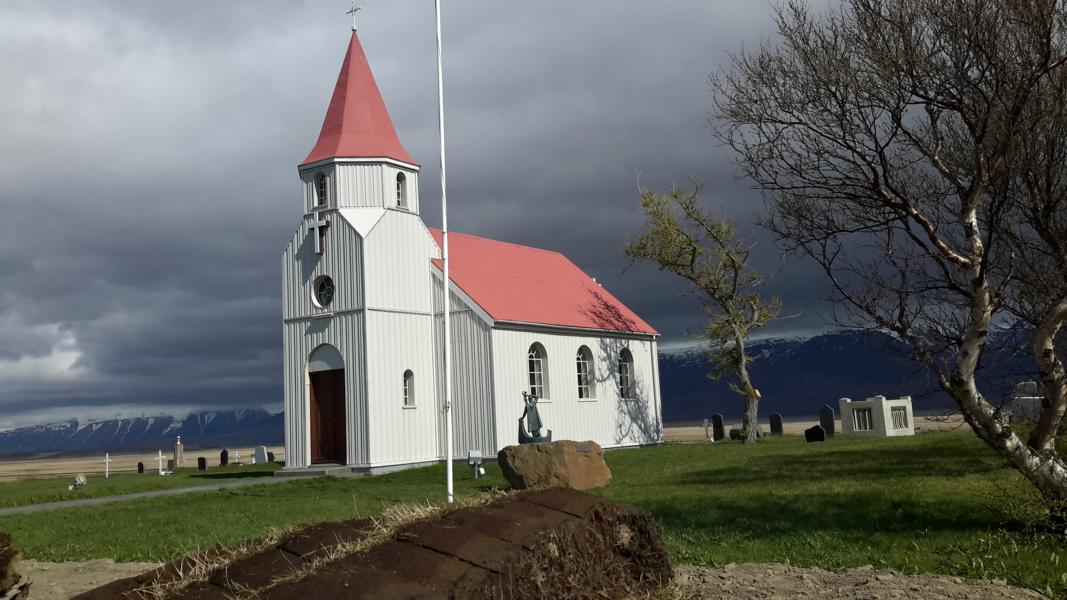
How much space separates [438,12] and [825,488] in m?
13.6

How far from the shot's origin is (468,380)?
2797 centimetres

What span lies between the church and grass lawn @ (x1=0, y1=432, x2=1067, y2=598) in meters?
3.24

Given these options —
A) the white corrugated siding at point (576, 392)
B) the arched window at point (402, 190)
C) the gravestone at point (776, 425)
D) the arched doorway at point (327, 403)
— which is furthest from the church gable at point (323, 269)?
the gravestone at point (776, 425)

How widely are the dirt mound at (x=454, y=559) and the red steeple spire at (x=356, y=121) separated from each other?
23.3 m

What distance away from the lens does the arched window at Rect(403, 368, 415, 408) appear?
1081 inches

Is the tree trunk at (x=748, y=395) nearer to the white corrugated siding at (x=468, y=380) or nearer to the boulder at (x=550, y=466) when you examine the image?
the white corrugated siding at (x=468, y=380)

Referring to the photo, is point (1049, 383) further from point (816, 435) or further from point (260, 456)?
point (260, 456)

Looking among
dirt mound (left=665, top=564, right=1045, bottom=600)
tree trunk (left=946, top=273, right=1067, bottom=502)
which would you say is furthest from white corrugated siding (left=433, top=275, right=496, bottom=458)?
tree trunk (left=946, top=273, right=1067, bottom=502)

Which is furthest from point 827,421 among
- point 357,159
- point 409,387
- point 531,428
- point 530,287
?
point 357,159

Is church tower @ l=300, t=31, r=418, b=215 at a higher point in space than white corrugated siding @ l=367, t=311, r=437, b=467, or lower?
higher

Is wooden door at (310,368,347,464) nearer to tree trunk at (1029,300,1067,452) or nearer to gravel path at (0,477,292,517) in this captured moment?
gravel path at (0,477,292,517)

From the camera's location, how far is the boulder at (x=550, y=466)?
1772 centimetres

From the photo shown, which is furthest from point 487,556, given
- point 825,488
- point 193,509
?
point 193,509

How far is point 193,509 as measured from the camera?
722 inches
